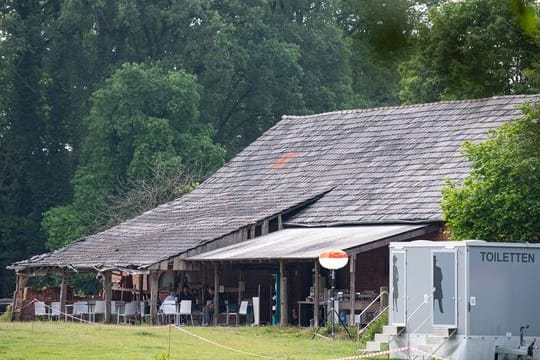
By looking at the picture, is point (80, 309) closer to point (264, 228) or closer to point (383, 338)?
point (264, 228)

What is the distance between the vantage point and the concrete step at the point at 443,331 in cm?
2620

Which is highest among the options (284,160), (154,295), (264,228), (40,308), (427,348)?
(284,160)

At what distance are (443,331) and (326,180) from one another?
16.9 metres

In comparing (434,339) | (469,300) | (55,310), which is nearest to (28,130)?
(55,310)

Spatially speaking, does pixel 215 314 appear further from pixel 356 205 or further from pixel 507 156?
pixel 507 156

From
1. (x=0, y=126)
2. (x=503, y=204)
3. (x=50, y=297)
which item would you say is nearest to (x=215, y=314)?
(x=50, y=297)

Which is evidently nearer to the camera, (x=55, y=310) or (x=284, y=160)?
(x=55, y=310)

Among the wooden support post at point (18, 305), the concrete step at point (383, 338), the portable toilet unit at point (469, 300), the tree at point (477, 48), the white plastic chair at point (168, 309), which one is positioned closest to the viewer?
the portable toilet unit at point (469, 300)

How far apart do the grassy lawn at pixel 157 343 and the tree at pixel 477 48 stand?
1414cm

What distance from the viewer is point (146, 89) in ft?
198

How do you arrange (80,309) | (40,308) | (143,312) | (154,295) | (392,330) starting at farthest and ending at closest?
(40,308), (80,309), (143,312), (154,295), (392,330)

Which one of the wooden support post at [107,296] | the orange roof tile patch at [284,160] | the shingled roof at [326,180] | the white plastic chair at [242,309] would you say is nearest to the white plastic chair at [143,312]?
the wooden support post at [107,296]

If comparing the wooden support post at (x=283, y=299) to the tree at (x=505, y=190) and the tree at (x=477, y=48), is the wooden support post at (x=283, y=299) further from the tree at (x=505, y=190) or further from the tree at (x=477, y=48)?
the tree at (x=477, y=48)

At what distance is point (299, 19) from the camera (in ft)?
233
